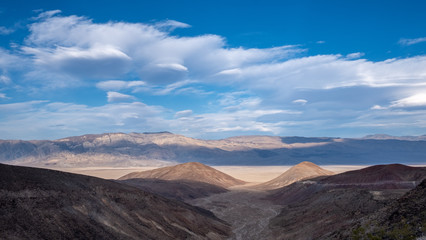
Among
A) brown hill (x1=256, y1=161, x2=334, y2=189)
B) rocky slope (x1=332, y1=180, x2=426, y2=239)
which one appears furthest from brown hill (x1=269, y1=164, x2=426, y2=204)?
rocky slope (x1=332, y1=180, x2=426, y2=239)

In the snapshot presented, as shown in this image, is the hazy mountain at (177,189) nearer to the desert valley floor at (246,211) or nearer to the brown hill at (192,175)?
the desert valley floor at (246,211)

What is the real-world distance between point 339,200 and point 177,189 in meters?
49.8

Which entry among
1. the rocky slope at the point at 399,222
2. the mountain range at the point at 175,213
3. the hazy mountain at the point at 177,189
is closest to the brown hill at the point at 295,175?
the hazy mountain at the point at 177,189

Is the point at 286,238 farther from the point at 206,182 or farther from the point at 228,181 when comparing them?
the point at 228,181

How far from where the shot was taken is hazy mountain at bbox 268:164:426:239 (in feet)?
122

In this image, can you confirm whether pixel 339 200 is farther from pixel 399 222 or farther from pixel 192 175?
pixel 192 175

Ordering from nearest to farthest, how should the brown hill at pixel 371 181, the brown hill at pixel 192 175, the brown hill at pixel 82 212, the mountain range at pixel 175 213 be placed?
the mountain range at pixel 175 213 < the brown hill at pixel 82 212 < the brown hill at pixel 371 181 < the brown hill at pixel 192 175

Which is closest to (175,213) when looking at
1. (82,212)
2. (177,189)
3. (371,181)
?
(82,212)

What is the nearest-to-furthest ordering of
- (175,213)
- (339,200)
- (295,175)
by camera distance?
(175,213), (339,200), (295,175)

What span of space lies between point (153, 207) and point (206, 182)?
2688 inches

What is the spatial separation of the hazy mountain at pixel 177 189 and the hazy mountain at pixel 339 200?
66.9 ft

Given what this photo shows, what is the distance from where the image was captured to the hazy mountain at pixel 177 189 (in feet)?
274

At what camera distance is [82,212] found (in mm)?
31703

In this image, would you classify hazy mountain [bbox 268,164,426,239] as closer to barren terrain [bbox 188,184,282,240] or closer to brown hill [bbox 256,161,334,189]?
barren terrain [bbox 188,184,282,240]
